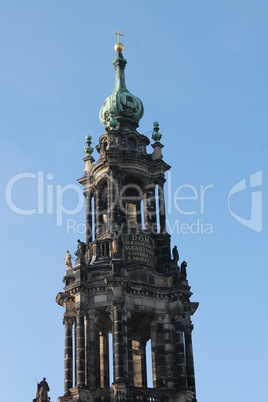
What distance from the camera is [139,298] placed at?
197 ft

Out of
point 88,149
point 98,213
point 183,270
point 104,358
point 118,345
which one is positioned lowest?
point 118,345

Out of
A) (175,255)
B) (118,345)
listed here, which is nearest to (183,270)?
(175,255)

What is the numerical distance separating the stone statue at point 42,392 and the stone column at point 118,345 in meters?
4.63

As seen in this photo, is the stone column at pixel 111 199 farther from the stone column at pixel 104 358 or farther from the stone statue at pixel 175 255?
the stone column at pixel 104 358

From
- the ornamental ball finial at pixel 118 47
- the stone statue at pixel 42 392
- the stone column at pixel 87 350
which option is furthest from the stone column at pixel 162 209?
the stone statue at pixel 42 392

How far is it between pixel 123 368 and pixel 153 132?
18.6 m

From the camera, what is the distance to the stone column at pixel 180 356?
57812 millimetres

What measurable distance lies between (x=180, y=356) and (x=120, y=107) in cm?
1858

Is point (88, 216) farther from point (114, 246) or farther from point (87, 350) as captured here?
point (87, 350)

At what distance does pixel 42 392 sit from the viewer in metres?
57.7

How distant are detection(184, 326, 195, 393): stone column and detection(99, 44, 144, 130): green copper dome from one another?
15402 millimetres

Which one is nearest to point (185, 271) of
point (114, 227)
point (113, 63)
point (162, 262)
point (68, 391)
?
point (162, 262)

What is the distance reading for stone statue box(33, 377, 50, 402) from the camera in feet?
189

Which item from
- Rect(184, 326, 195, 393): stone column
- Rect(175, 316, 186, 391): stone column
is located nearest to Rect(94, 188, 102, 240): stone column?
Rect(175, 316, 186, 391): stone column
